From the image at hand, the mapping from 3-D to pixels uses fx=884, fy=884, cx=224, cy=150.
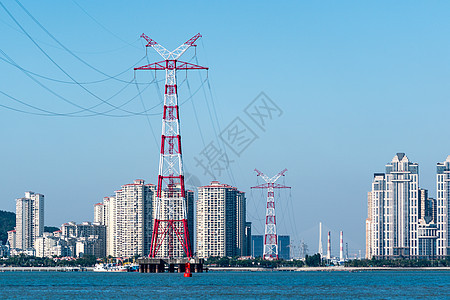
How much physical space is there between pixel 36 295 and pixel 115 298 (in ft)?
36.2

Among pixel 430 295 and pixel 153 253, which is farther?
pixel 153 253

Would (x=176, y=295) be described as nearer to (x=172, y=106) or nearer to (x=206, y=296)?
(x=206, y=296)

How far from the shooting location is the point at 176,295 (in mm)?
94312

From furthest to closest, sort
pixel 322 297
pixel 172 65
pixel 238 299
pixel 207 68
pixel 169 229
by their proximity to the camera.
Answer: pixel 169 229, pixel 172 65, pixel 207 68, pixel 322 297, pixel 238 299

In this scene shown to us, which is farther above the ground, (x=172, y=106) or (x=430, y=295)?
(x=172, y=106)

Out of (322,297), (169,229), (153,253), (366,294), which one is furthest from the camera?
(153,253)

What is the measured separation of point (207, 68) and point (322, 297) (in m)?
34.4

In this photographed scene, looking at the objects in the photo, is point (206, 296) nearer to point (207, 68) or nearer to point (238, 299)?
point (238, 299)

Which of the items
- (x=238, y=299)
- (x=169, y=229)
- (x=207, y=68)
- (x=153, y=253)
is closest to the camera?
(x=238, y=299)

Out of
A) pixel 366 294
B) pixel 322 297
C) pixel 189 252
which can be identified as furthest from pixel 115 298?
pixel 189 252

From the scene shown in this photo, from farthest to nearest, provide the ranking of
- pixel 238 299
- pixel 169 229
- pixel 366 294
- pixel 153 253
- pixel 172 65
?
pixel 153 253, pixel 169 229, pixel 172 65, pixel 366 294, pixel 238 299

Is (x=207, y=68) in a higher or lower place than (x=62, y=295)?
higher

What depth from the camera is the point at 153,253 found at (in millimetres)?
144875

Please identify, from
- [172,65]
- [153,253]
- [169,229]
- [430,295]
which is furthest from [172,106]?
[430,295]
